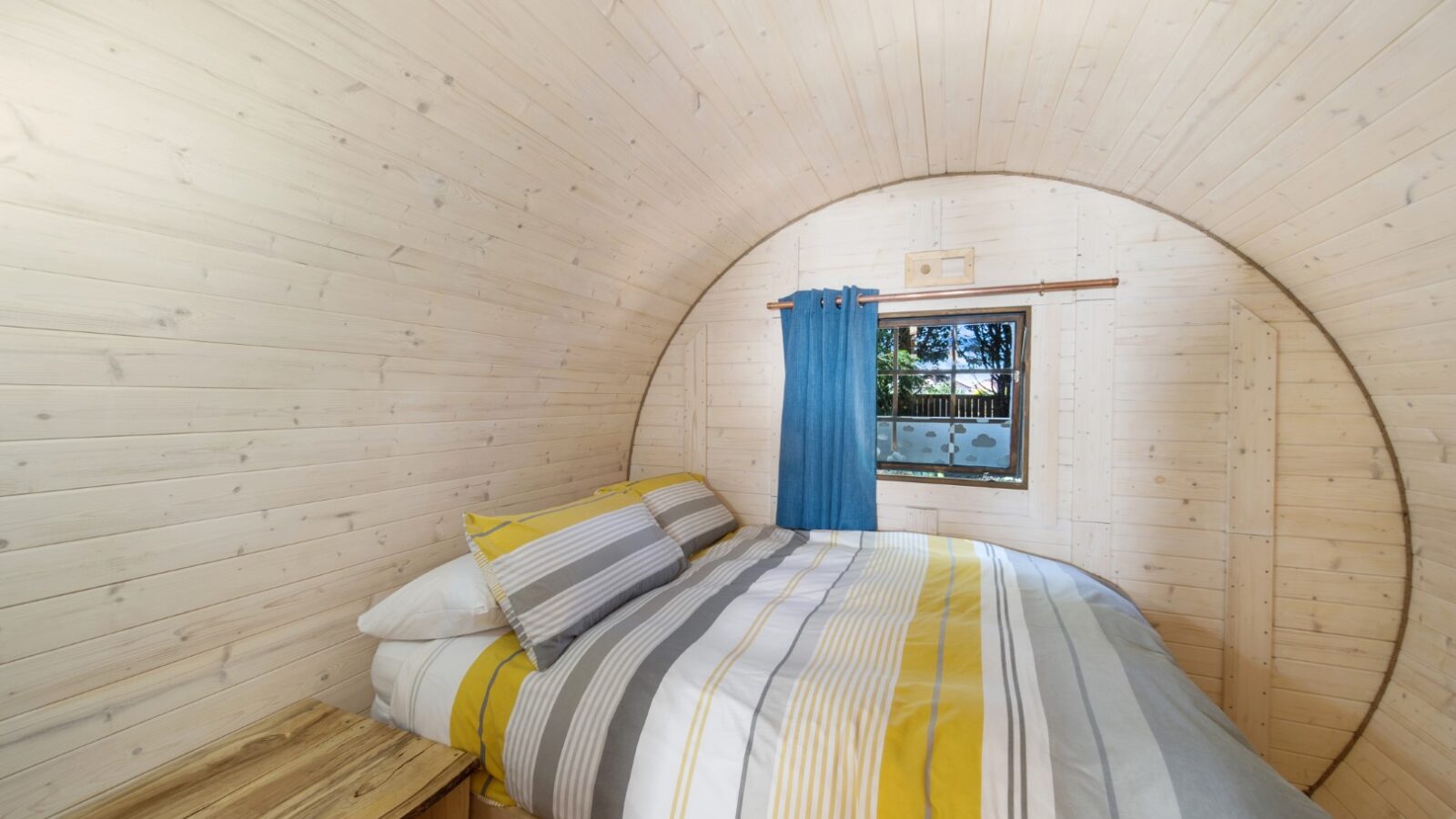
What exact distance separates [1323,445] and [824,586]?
6.47ft

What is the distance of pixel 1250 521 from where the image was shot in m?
1.95

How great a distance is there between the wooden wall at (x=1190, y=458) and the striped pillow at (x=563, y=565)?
1.33 metres

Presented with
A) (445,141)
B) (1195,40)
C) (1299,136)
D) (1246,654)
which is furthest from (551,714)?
(1246,654)

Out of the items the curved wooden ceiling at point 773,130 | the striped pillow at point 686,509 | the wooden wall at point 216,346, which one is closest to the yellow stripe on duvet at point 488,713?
the wooden wall at point 216,346

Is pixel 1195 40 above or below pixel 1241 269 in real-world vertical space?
above

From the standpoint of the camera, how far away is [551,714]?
122cm

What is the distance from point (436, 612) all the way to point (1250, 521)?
9.79 feet

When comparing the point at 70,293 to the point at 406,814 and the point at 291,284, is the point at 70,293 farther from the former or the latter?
the point at 406,814

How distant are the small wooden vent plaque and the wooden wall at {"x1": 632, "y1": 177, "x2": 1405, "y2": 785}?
4 centimetres

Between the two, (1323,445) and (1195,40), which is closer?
(1195,40)

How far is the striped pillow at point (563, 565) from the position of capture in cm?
142

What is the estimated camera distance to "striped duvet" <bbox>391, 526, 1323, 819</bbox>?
3.06 ft

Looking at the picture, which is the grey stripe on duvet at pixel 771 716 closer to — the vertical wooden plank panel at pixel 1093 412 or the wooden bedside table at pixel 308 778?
the wooden bedside table at pixel 308 778

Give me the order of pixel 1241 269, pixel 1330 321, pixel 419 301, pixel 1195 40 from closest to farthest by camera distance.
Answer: pixel 1195 40 < pixel 419 301 < pixel 1330 321 < pixel 1241 269
